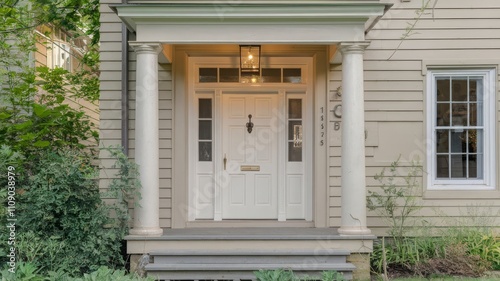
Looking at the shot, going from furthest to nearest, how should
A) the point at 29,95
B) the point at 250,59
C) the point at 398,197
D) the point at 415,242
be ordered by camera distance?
the point at 29,95 < the point at 250,59 < the point at 398,197 < the point at 415,242

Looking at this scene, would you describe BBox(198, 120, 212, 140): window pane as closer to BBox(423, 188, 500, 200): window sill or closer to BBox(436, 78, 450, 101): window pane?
BBox(423, 188, 500, 200): window sill

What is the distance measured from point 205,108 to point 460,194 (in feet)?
13.6

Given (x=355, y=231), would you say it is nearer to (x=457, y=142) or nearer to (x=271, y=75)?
(x=457, y=142)

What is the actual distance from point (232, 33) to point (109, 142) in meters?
2.57

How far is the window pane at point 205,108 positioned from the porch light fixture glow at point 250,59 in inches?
29.0

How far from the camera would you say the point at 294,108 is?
25.9 ft

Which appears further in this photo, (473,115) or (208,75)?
(208,75)

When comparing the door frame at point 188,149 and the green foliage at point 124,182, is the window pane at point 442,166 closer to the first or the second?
the door frame at point 188,149

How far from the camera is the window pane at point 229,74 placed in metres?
7.88

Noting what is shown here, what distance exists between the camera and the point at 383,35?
24.7 ft

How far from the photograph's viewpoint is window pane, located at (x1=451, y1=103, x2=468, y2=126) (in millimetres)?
7598

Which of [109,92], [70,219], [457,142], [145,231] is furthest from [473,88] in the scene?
[70,219]

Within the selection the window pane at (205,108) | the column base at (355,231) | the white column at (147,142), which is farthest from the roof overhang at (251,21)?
the column base at (355,231)

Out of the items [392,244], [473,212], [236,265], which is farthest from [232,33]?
[473,212]
